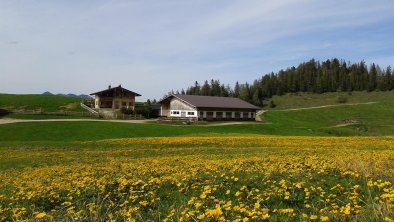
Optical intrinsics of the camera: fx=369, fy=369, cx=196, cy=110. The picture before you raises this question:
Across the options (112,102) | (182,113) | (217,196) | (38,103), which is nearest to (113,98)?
(112,102)

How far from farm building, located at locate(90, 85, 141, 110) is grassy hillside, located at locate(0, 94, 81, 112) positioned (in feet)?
19.1

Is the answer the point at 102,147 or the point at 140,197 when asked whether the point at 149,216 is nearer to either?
the point at 140,197

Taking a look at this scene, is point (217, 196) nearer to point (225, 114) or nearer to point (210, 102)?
point (210, 102)

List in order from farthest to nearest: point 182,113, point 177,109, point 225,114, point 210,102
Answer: point 177,109 → point 225,114 → point 210,102 → point 182,113

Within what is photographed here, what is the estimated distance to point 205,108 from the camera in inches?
3396

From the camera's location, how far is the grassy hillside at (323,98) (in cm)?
15918

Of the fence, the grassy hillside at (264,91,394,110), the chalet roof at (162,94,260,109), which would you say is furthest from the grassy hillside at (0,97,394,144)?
the grassy hillside at (264,91,394,110)

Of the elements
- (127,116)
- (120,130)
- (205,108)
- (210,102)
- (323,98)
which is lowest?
(120,130)

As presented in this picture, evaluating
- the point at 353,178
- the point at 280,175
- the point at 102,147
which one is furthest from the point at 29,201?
the point at 102,147

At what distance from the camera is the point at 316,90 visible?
18662cm

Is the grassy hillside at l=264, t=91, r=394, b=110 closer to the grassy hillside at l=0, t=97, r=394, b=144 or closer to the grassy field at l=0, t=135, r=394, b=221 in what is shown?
the grassy hillside at l=0, t=97, r=394, b=144

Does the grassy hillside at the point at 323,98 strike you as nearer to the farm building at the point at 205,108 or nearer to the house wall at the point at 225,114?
the house wall at the point at 225,114

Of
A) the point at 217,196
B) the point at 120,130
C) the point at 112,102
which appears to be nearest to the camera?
the point at 217,196

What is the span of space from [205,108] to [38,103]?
47.7m
